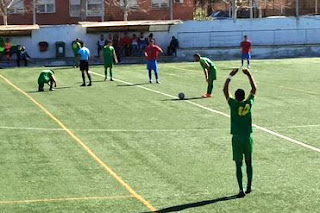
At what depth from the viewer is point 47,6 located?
67.1 metres

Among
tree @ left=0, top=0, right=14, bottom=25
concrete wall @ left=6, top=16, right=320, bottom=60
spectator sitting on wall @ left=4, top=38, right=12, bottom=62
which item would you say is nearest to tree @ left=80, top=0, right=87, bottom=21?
tree @ left=0, top=0, right=14, bottom=25

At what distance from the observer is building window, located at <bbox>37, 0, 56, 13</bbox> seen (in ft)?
220

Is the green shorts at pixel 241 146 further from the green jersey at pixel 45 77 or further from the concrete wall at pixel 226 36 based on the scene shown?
the concrete wall at pixel 226 36

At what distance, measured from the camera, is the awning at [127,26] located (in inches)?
2039

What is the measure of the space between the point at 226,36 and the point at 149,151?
37.3 metres

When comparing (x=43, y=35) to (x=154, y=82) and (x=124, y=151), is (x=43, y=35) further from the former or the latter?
(x=124, y=151)

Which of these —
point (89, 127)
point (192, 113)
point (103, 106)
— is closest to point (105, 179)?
point (89, 127)

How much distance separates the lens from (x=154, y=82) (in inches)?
1353

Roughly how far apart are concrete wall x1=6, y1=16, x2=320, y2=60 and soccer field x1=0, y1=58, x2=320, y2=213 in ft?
65.3

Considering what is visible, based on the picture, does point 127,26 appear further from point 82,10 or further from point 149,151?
point 149,151

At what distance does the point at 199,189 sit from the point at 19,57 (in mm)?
36888

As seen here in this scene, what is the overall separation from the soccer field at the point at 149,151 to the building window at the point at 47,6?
36.3 meters

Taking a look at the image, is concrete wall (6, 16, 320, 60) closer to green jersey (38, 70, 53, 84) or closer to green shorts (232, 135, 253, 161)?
green jersey (38, 70, 53, 84)

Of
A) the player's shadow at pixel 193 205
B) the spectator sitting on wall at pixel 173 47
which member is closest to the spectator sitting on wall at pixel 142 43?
the spectator sitting on wall at pixel 173 47
